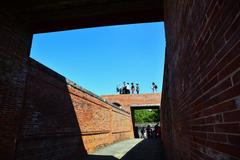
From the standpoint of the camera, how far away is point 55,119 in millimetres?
8008

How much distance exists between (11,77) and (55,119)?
10.8ft

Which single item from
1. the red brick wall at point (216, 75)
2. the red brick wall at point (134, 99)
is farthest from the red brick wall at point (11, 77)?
the red brick wall at point (134, 99)

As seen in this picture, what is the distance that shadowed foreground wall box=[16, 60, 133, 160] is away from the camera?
636 cm

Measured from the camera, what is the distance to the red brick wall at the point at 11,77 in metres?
4.90

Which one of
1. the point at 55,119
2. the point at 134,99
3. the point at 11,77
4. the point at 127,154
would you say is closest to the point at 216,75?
the point at 11,77

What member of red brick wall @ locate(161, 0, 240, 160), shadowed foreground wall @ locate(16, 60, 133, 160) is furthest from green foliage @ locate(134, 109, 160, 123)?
red brick wall @ locate(161, 0, 240, 160)

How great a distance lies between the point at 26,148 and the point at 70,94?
381 cm

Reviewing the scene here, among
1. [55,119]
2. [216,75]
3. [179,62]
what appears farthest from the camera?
[55,119]

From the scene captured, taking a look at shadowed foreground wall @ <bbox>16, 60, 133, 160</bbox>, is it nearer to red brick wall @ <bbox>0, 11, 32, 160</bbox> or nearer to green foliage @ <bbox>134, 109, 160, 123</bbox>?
red brick wall @ <bbox>0, 11, 32, 160</bbox>

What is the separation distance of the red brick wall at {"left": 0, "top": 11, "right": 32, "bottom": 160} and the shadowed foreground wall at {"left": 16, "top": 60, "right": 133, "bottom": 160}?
593mm

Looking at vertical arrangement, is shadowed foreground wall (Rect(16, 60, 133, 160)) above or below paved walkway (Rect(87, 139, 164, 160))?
above

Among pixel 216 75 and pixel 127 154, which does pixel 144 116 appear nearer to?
pixel 127 154

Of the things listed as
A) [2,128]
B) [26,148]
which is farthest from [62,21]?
[26,148]

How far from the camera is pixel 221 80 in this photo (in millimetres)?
1279
